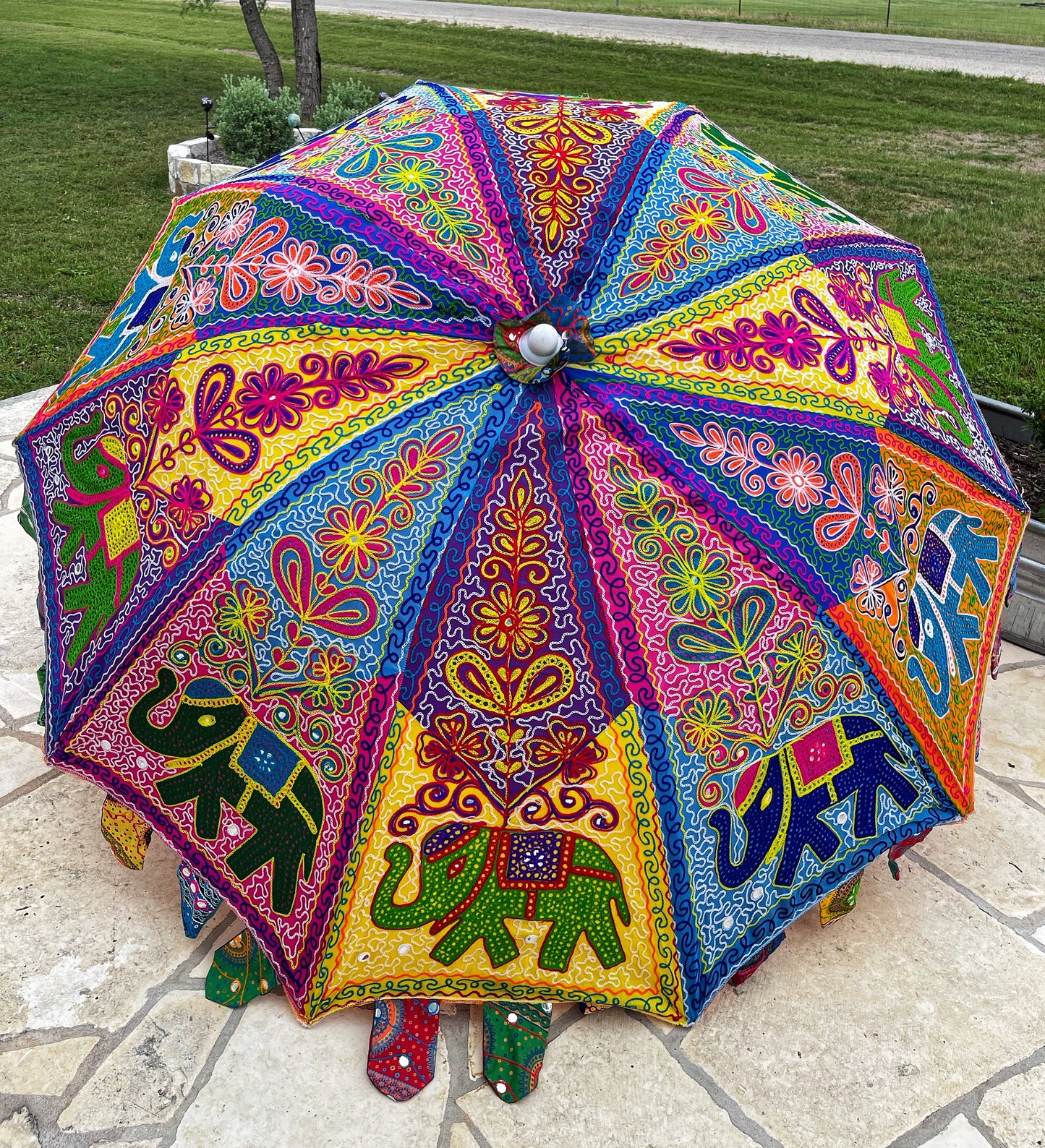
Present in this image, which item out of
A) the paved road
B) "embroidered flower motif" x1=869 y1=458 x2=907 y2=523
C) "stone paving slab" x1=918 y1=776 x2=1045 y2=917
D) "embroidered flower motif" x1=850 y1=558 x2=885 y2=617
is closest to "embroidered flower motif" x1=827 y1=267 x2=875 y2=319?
"embroidered flower motif" x1=869 y1=458 x2=907 y2=523

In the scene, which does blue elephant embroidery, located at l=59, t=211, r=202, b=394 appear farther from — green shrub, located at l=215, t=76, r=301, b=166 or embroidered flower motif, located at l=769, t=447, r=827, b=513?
green shrub, located at l=215, t=76, r=301, b=166

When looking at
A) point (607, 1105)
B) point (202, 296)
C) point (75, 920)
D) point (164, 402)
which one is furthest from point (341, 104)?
point (607, 1105)

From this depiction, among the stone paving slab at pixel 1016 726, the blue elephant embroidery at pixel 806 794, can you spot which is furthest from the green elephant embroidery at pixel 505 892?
the stone paving slab at pixel 1016 726

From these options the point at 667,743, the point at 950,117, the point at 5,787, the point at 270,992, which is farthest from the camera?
the point at 950,117

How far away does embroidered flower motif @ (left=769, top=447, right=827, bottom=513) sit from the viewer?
2.56 metres

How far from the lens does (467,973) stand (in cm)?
262

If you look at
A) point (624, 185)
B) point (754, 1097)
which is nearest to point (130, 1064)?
point (754, 1097)

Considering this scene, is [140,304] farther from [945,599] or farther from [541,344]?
[945,599]

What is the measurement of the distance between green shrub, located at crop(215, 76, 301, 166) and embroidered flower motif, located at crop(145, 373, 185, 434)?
27.1ft

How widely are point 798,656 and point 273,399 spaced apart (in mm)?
1427

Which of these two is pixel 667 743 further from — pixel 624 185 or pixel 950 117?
pixel 950 117

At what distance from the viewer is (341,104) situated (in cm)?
1057

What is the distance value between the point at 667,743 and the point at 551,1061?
1.09m

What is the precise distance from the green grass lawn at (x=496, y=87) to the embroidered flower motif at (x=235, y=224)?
15.0 feet
